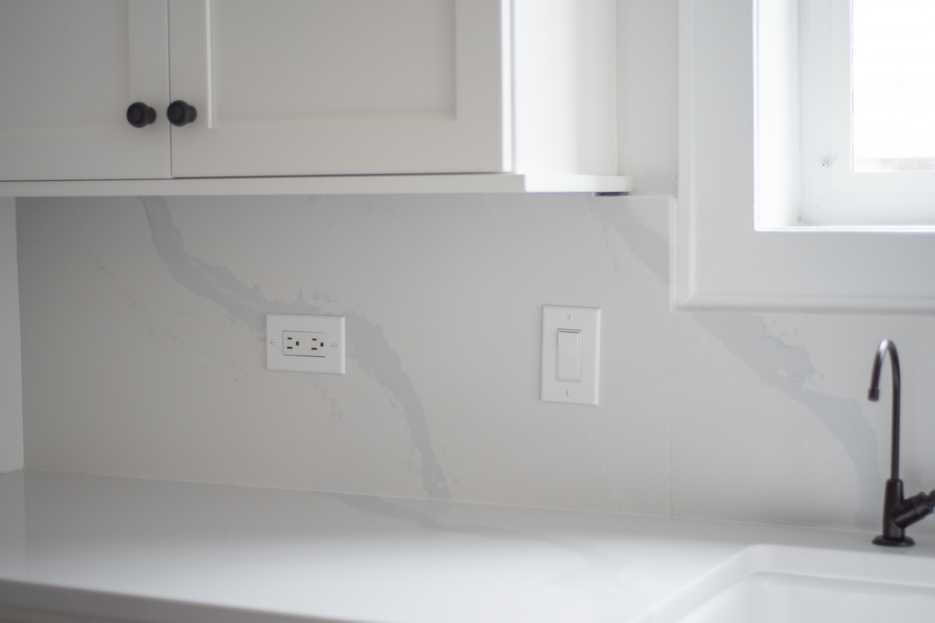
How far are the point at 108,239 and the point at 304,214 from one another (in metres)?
0.38

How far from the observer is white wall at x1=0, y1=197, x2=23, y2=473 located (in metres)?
1.46

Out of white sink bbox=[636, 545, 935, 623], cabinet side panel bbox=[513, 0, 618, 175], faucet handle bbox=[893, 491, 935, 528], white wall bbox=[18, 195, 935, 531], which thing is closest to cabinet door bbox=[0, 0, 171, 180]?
white wall bbox=[18, 195, 935, 531]

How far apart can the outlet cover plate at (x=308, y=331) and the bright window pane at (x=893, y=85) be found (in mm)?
808

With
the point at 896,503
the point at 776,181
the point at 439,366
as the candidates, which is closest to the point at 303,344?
the point at 439,366

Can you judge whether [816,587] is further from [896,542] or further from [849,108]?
[849,108]

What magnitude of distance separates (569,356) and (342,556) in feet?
1.37

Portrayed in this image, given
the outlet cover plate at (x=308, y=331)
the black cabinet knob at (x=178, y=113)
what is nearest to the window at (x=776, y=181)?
the outlet cover plate at (x=308, y=331)

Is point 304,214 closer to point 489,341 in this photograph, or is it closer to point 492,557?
point 489,341

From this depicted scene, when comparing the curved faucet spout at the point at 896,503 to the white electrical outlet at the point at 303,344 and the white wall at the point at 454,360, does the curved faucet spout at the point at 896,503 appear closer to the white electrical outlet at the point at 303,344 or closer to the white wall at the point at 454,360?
the white wall at the point at 454,360

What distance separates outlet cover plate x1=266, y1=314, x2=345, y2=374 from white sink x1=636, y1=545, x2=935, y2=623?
64 centimetres

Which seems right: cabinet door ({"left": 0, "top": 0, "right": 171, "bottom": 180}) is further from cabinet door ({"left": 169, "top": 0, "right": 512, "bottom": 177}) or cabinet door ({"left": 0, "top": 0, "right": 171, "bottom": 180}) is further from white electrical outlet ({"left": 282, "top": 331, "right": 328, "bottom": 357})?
white electrical outlet ({"left": 282, "top": 331, "right": 328, "bottom": 357})

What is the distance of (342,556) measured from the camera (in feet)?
3.38

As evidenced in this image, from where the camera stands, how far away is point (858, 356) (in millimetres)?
1078


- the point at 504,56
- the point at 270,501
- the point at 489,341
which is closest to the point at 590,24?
the point at 504,56
